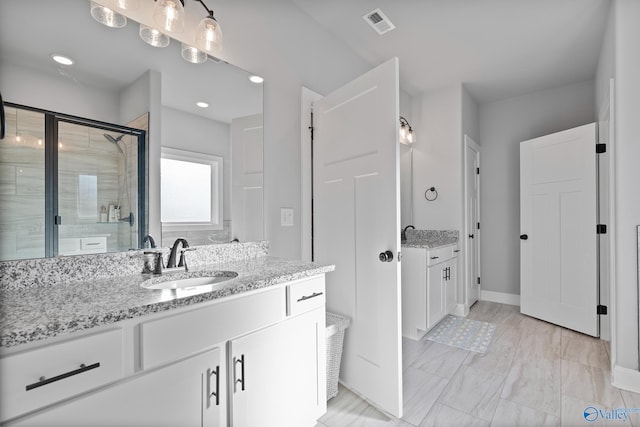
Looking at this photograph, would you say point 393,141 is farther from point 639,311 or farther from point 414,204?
point 414,204

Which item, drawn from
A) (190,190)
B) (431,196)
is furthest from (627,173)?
(190,190)

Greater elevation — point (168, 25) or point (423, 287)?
point (168, 25)

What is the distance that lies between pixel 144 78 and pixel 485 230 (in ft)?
13.8

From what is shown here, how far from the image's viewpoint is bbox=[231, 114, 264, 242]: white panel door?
1.73 metres

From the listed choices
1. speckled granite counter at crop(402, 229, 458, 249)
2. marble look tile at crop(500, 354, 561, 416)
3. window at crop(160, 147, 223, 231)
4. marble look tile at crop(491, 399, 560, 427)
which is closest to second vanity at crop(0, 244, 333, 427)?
window at crop(160, 147, 223, 231)

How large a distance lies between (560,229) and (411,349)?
2065mm

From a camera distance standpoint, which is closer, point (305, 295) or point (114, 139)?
point (114, 139)

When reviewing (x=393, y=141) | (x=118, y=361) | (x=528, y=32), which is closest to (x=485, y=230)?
(x=528, y=32)

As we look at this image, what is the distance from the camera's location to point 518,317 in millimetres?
3340

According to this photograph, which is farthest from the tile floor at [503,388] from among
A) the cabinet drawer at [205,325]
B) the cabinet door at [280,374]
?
the cabinet drawer at [205,325]

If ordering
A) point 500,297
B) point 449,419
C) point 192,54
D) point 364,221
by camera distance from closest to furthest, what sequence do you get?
point 192,54 → point 449,419 → point 364,221 → point 500,297

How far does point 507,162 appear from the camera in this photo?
3.91m

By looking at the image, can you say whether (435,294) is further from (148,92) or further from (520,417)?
(148,92)

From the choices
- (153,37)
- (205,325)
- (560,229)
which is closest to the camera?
(205,325)
